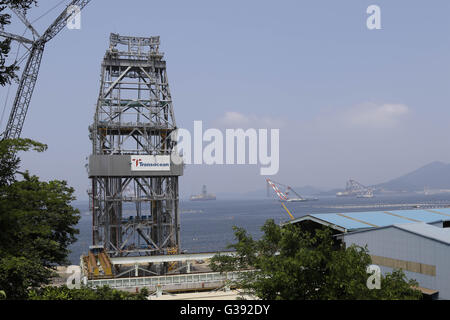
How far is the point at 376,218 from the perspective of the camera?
41750 mm

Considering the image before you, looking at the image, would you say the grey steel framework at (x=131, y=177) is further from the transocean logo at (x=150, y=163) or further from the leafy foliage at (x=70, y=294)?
the leafy foliage at (x=70, y=294)

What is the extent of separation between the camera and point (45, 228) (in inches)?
1075

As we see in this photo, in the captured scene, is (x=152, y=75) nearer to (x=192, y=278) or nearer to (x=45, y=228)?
(x=192, y=278)

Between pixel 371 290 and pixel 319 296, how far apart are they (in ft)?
7.33

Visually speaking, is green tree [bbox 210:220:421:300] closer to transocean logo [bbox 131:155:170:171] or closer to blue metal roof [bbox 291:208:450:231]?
blue metal roof [bbox 291:208:450:231]

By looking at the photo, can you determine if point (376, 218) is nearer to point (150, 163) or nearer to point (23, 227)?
point (150, 163)

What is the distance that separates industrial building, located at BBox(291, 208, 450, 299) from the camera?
1085 inches

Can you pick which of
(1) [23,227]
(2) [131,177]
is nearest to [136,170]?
(2) [131,177]

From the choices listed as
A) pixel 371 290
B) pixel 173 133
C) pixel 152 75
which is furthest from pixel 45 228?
pixel 152 75

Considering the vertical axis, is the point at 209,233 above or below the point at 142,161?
below

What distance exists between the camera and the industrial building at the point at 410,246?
27562 mm

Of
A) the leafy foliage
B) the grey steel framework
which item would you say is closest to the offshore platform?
the grey steel framework

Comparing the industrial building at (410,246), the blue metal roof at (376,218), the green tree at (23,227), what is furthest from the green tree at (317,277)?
the blue metal roof at (376,218)
